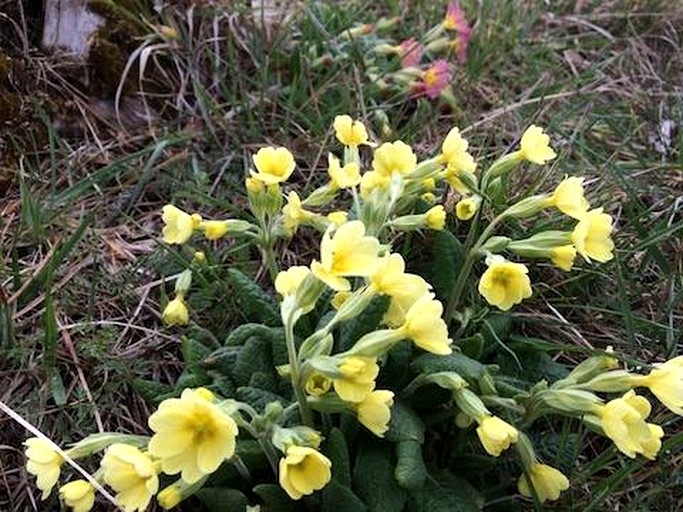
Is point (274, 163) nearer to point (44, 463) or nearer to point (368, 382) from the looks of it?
point (368, 382)

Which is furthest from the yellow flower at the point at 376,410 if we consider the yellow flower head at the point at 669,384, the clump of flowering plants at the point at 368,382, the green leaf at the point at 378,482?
the yellow flower head at the point at 669,384

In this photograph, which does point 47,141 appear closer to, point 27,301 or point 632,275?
point 27,301

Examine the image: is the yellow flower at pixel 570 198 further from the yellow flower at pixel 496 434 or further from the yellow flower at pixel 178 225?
the yellow flower at pixel 178 225

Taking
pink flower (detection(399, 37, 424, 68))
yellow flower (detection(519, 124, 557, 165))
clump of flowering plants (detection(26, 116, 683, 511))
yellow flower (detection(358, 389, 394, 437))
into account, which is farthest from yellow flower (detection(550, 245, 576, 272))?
pink flower (detection(399, 37, 424, 68))

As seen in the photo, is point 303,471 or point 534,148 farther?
point 534,148

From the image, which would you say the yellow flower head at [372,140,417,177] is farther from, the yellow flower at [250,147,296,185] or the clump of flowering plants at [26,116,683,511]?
the yellow flower at [250,147,296,185]

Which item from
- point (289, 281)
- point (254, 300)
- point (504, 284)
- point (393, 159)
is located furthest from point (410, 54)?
point (289, 281)
